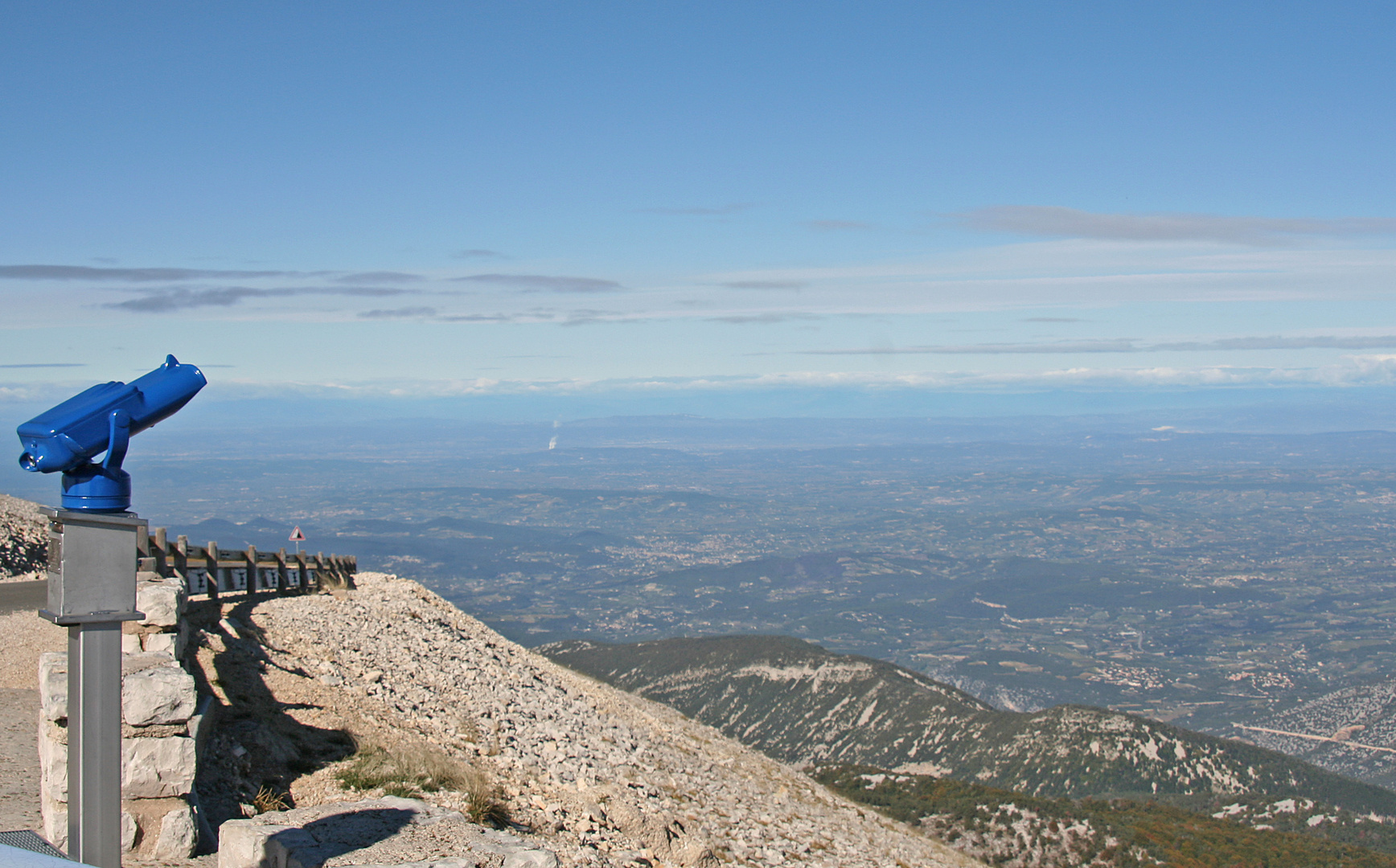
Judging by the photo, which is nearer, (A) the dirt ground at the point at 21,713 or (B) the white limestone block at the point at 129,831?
(B) the white limestone block at the point at 129,831

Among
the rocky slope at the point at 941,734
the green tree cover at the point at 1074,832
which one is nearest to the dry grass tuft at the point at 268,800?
the green tree cover at the point at 1074,832

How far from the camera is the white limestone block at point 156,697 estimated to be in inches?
335

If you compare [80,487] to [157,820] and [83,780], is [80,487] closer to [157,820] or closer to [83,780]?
[83,780]

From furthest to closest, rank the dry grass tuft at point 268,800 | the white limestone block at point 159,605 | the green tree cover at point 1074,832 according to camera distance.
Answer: the green tree cover at point 1074,832, the dry grass tuft at point 268,800, the white limestone block at point 159,605

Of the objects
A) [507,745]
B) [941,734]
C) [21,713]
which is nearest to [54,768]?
[21,713]

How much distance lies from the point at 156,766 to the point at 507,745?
8193 millimetres

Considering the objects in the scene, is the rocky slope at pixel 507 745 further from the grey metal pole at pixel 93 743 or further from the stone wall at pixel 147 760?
the grey metal pole at pixel 93 743

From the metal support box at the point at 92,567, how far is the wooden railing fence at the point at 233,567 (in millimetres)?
9095

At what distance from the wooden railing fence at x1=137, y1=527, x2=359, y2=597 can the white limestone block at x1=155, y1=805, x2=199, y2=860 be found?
239 inches

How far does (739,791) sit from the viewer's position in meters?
18.1

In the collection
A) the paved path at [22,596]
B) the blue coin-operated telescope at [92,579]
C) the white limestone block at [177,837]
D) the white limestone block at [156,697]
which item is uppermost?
the blue coin-operated telescope at [92,579]

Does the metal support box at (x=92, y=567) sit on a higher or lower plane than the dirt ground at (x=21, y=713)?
higher

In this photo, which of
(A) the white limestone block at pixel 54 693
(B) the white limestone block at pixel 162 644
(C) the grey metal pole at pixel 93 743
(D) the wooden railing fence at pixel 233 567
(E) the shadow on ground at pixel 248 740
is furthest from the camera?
(D) the wooden railing fence at pixel 233 567

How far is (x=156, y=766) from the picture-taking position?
852 cm
